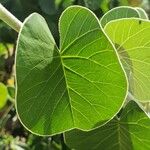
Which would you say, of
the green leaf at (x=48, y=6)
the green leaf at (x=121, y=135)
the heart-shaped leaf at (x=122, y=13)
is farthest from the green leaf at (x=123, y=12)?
the green leaf at (x=48, y=6)

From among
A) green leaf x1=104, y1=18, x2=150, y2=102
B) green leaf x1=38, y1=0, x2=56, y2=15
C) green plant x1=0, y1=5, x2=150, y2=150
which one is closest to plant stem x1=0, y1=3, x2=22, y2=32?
green plant x1=0, y1=5, x2=150, y2=150

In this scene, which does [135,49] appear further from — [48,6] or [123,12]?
[48,6]

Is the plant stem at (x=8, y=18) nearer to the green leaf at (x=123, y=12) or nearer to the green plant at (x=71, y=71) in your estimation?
the green plant at (x=71, y=71)

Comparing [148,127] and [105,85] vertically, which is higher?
[105,85]

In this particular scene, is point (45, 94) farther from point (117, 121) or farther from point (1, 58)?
point (1, 58)

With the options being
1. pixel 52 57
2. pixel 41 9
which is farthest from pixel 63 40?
pixel 41 9

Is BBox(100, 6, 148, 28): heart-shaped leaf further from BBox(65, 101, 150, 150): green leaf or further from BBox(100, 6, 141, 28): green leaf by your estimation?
BBox(65, 101, 150, 150): green leaf

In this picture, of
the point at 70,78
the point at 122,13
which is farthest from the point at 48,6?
the point at 70,78

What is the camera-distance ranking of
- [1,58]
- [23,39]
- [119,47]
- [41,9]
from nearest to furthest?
[23,39] < [119,47] < [41,9] < [1,58]
